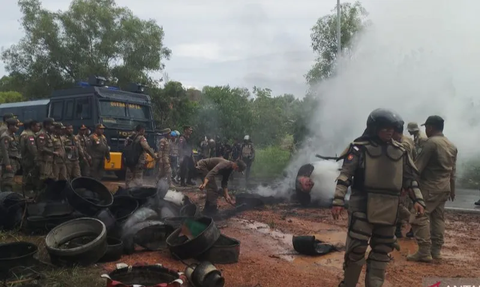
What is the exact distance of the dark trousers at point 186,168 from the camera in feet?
45.0

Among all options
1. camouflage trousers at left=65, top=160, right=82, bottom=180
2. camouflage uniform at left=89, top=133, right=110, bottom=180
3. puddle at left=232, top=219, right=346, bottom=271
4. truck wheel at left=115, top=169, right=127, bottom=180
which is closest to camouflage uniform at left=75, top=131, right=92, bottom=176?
camouflage uniform at left=89, top=133, right=110, bottom=180

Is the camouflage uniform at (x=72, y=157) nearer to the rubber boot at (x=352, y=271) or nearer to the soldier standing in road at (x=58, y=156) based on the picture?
the soldier standing in road at (x=58, y=156)

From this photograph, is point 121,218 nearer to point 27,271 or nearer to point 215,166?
point 27,271

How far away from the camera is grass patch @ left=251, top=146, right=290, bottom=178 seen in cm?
1934

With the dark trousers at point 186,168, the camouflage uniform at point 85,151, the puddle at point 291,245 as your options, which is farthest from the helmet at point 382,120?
the dark trousers at point 186,168

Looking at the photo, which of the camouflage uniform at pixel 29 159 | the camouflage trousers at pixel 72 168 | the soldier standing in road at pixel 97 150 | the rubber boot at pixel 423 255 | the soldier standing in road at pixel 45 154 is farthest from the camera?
the soldier standing in road at pixel 97 150

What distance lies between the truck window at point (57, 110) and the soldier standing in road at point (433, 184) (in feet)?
37.4

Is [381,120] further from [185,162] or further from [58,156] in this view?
[185,162]

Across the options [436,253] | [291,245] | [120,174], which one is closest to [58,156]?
[120,174]

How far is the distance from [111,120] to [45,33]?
47.1 feet

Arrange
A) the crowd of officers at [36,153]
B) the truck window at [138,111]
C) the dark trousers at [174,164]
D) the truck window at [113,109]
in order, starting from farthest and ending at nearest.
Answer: the dark trousers at [174,164]
the truck window at [138,111]
the truck window at [113,109]
the crowd of officers at [36,153]

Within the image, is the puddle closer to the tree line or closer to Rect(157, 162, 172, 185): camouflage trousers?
Rect(157, 162, 172, 185): camouflage trousers

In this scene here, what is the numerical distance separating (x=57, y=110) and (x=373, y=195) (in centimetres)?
1222

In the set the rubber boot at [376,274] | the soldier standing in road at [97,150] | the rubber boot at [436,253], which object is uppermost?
the soldier standing in road at [97,150]
